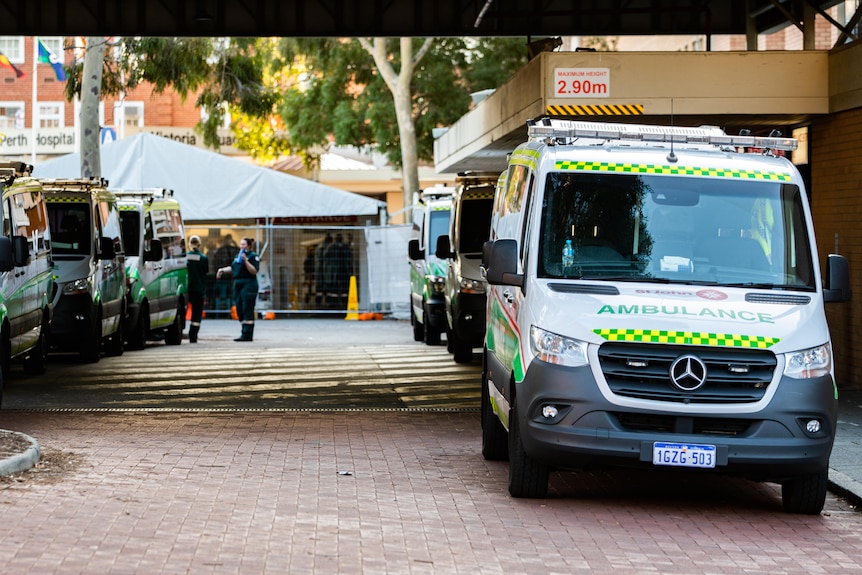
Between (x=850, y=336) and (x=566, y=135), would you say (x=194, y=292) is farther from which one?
(x=566, y=135)

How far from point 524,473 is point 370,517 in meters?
1.17

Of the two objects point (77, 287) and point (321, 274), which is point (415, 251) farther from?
point (321, 274)

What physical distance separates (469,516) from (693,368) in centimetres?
159

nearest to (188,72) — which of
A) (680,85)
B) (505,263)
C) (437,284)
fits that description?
(437,284)

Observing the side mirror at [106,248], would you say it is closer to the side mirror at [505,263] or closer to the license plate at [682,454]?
the side mirror at [505,263]

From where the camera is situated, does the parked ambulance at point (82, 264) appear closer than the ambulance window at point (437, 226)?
Yes

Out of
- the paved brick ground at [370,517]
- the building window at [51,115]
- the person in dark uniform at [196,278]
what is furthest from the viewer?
the building window at [51,115]

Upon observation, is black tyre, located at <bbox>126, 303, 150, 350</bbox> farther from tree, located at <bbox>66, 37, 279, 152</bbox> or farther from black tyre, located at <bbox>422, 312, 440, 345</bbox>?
tree, located at <bbox>66, 37, 279, 152</bbox>

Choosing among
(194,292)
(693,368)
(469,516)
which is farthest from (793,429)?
(194,292)

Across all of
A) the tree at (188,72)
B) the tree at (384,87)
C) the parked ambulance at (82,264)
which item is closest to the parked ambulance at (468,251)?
the parked ambulance at (82,264)

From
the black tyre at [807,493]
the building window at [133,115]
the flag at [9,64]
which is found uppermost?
the flag at [9,64]

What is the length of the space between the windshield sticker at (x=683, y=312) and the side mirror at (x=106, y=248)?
13.1 metres

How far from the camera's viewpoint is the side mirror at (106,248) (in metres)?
20.8

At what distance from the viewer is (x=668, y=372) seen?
348 inches
